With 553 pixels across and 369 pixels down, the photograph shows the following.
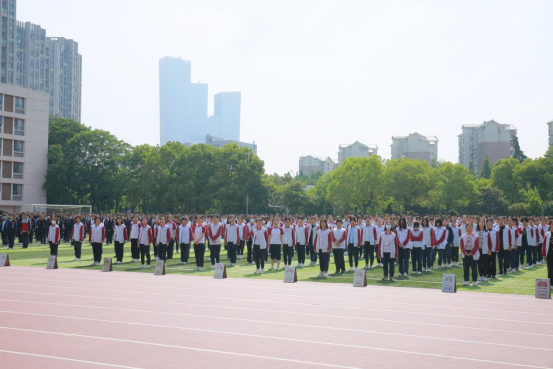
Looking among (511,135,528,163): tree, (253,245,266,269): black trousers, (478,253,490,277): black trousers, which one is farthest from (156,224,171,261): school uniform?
(511,135,528,163): tree

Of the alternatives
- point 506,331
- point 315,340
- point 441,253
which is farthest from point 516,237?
point 315,340

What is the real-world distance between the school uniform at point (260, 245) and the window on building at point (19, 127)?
55562 millimetres

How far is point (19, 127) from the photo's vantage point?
227 ft

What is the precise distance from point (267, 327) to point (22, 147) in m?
67.7

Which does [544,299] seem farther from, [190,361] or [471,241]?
[190,361]

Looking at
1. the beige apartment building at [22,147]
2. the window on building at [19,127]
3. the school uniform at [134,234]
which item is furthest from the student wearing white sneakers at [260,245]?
the window on building at [19,127]

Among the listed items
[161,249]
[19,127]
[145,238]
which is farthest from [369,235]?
[19,127]

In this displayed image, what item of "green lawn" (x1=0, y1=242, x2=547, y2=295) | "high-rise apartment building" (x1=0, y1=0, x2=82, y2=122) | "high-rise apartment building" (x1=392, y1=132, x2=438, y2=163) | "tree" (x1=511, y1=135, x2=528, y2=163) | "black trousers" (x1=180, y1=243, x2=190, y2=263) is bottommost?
"green lawn" (x1=0, y1=242, x2=547, y2=295)

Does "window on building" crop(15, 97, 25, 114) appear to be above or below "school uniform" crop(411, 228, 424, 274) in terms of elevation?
above

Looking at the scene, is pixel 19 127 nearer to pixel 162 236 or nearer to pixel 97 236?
pixel 97 236

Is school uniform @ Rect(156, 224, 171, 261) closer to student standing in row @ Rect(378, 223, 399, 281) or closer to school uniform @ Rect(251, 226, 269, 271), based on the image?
school uniform @ Rect(251, 226, 269, 271)

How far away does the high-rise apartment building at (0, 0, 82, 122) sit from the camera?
130 metres

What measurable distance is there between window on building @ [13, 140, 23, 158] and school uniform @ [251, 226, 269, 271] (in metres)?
56.0

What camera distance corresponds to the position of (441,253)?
23.2 meters
